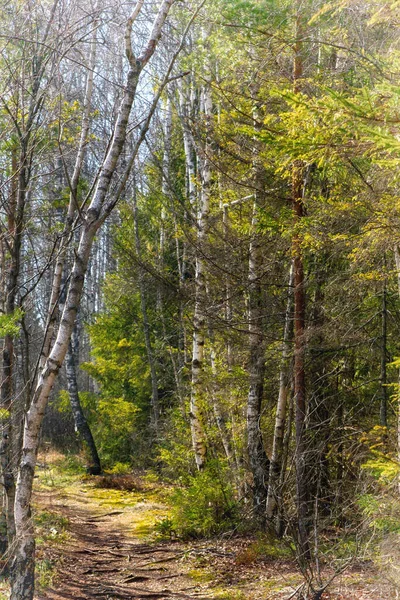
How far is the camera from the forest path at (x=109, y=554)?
7.50 metres

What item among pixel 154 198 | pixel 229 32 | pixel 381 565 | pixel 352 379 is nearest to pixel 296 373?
pixel 352 379

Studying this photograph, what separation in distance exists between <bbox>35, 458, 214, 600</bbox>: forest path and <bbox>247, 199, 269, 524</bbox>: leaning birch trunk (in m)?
1.48

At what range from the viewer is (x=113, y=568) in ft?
28.3

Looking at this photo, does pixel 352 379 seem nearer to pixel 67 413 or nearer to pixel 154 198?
pixel 154 198

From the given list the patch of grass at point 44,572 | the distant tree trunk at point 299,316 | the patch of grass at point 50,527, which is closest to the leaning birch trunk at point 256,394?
the distant tree trunk at point 299,316

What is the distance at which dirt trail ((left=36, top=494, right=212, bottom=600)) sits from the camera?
24.3ft

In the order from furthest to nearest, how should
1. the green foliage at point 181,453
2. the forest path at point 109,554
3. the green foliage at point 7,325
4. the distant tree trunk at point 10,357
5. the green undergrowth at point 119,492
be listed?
the green undergrowth at point 119,492 < the green foliage at point 181,453 < the forest path at point 109,554 < the distant tree trunk at point 10,357 < the green foliage at point 7,325

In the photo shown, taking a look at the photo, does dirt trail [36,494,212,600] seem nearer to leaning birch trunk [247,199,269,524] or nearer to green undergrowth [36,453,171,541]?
green undergrowth [36,453,171,541]

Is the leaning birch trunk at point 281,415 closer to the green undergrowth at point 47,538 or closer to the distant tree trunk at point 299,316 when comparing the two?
the distant tree trunk at point 299,316

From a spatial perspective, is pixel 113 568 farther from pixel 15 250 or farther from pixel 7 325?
pixel 15 250

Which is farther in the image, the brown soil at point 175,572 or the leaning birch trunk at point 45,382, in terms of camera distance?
the brown soil at point 175,572

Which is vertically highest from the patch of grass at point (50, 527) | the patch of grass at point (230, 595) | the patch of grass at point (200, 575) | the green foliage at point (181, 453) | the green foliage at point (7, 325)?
the green foliage at point (7, 325)

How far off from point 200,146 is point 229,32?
5.72 feet

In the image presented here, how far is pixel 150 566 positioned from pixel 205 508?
1.53 metres
